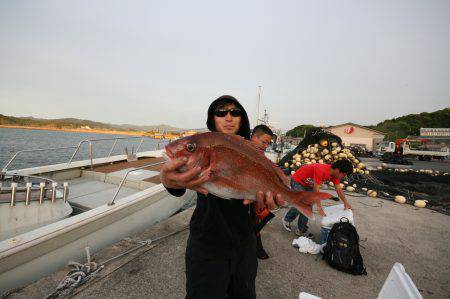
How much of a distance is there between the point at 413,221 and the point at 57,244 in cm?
956

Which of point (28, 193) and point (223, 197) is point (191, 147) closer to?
point (223, 197)

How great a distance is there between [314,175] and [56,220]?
5538mm

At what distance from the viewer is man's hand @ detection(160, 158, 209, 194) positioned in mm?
1614

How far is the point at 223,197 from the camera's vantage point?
66.1 inches

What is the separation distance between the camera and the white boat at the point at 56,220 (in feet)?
10.7

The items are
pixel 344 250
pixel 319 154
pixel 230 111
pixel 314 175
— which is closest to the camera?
pixel 230 111

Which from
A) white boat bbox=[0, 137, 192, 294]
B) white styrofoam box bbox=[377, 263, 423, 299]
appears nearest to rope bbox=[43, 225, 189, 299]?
white boat bbox=[0, 137, 192, 294]

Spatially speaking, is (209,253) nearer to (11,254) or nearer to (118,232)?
(11,254)

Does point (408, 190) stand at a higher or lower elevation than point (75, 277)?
lower

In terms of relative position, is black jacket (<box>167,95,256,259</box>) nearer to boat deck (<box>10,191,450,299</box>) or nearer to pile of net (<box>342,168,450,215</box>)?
boat deck (<box>10,191,450,299</box>)

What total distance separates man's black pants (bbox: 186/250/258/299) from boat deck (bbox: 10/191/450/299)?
1671mm

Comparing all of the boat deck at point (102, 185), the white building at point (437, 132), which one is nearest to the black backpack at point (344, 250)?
the boat deck at point (102, 185)

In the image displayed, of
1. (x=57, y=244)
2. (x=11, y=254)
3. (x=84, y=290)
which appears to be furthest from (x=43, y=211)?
(x=84, y=290)

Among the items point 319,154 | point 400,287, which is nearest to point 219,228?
point 400,287
